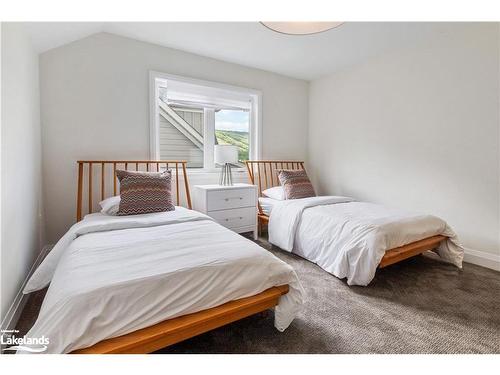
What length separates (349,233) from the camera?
221 cm

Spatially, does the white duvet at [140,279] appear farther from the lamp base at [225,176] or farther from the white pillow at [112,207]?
the lamp base at [225,176]

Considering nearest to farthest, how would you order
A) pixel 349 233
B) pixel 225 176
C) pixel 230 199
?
pixel 349 233
pixel 230 199
pixel 225 176

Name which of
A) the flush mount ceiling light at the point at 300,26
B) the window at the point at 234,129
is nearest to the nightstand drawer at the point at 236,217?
the window at the point at 234,129

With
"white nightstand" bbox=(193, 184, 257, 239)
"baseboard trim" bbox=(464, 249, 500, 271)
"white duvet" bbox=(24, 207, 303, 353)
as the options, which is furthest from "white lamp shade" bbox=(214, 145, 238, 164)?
"baseboard trim" bbox=(464, 249, 500, 271)

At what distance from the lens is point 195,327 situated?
120 centimetres

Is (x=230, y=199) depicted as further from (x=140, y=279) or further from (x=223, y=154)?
(x=140, y=279)

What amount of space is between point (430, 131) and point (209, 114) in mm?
2727

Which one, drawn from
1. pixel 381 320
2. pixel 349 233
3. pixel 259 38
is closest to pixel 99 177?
pixel 259 38

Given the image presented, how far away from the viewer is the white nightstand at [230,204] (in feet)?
9.61

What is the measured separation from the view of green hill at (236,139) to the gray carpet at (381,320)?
2.15m

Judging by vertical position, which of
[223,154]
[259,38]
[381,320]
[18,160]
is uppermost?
[259,38]
